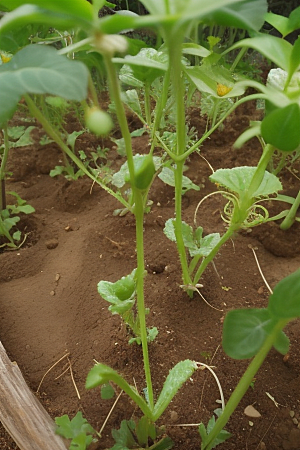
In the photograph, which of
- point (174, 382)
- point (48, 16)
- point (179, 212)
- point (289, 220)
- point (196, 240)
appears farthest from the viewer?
point (289, 220)

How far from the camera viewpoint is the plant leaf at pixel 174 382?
61 cm

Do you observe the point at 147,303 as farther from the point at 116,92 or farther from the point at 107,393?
the point at 116,92

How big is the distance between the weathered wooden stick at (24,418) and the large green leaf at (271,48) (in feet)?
2.04

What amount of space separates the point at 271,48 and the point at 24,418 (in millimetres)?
652

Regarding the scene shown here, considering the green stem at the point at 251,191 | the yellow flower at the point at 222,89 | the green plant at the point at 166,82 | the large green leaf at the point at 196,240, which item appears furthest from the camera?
the large green leaf at the point at 196,240

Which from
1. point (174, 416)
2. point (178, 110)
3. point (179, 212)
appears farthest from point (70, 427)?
point (178, 110)

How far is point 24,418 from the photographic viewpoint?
65 cm

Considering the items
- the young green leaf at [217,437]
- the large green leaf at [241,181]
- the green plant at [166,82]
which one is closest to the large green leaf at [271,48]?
the green plant at [166,82]

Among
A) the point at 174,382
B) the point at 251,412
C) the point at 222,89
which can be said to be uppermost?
the point at 222,89

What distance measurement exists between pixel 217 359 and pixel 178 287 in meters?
0.19

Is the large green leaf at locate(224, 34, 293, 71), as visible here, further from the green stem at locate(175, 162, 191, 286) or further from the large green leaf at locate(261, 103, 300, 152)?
the green stem at locate(175, 162, 191, 286)

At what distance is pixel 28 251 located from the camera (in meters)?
1.08

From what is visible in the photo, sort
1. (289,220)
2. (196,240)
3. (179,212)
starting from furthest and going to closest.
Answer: (289,220), (196,240), (179,212)

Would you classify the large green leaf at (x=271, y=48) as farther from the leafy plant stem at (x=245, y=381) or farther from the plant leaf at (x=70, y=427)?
the plant leaf at (x=70, y=427)
